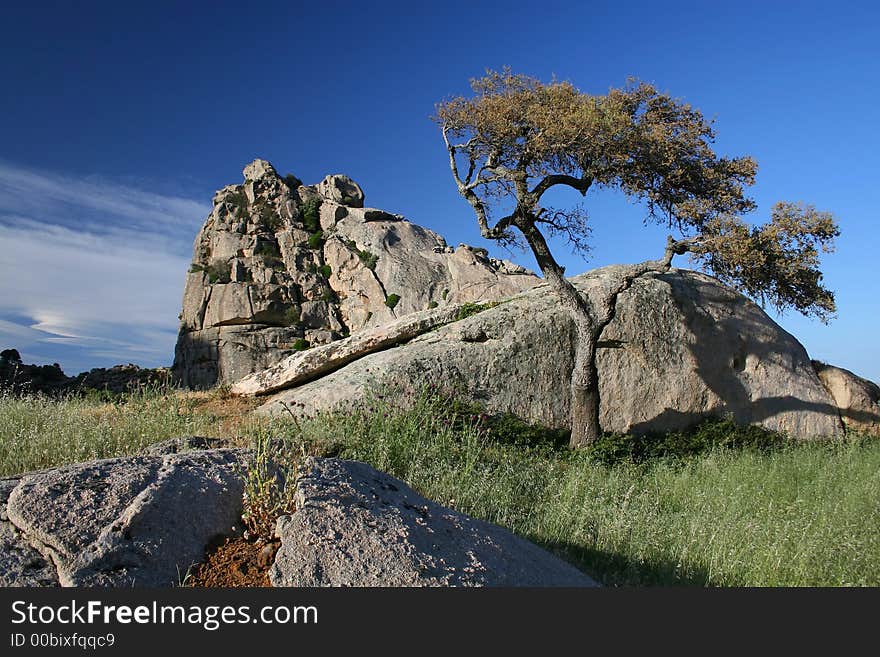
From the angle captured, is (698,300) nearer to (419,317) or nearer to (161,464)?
(419,317)

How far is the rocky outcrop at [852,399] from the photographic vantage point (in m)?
17.4

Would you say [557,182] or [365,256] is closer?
[557,182]

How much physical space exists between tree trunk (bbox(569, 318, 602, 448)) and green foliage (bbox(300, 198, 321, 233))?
24.9 m

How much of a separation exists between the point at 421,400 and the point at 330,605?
326 inches

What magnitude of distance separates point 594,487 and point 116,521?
6403 mm

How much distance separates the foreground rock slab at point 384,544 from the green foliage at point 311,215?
32520 millimetres

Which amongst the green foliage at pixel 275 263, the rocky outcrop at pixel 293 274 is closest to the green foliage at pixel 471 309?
the rocky outcrop at pixel 293 274

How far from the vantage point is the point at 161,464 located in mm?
5043

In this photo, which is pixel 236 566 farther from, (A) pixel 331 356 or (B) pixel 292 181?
(B) pixel 292 181

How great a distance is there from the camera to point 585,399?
13750 millimetres

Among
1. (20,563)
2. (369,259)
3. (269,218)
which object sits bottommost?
(20,563)

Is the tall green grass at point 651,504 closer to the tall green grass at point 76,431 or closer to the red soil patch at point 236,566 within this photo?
the tall green grass at point 76,431

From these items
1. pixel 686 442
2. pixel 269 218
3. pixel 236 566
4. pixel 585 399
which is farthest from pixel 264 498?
pixel 269 218

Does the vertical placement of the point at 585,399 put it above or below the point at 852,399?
below
